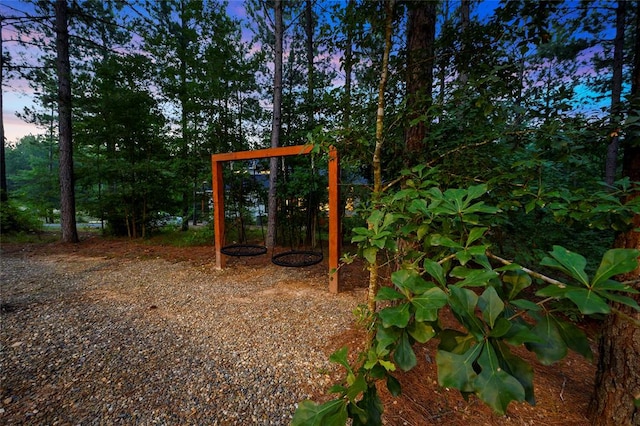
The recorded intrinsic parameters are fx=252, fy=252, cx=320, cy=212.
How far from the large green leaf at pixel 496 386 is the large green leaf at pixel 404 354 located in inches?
4.4

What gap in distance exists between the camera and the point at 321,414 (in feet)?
1.59

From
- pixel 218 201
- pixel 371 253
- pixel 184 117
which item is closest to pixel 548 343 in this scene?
pixel 371 253

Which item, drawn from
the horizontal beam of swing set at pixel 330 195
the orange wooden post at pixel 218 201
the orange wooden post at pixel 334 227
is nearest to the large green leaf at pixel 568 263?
the horizontal beam of swing set at pixel 330 195

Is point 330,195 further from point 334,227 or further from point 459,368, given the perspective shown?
point 459,368

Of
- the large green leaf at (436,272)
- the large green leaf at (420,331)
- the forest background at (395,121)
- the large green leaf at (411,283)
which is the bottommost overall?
the large green leaf at (420,331)

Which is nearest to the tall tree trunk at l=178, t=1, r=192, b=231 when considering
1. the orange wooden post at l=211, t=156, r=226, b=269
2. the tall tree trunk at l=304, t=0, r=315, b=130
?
the orange wooden post at l=211, t=156, r=226, b=269

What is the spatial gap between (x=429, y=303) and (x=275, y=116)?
4.72 meters

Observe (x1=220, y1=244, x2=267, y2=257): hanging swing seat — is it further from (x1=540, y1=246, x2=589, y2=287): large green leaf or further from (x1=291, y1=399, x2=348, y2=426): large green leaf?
(x1=540, y1=246, x2=589, y2=287): large green leaf

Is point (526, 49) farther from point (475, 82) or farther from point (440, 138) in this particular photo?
point (440, 138)

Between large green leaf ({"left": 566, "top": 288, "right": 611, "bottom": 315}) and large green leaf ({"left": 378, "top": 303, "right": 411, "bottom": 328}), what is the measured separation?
0.23m

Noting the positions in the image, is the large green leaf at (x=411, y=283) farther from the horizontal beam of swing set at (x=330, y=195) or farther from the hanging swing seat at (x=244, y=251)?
the hanging swing seat at (x=244, y=251)

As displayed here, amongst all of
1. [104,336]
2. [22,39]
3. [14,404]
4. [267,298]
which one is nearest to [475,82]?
[267,298]

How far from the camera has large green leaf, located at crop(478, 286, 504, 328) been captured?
0.41 metres

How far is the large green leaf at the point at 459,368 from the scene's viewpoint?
38cm
